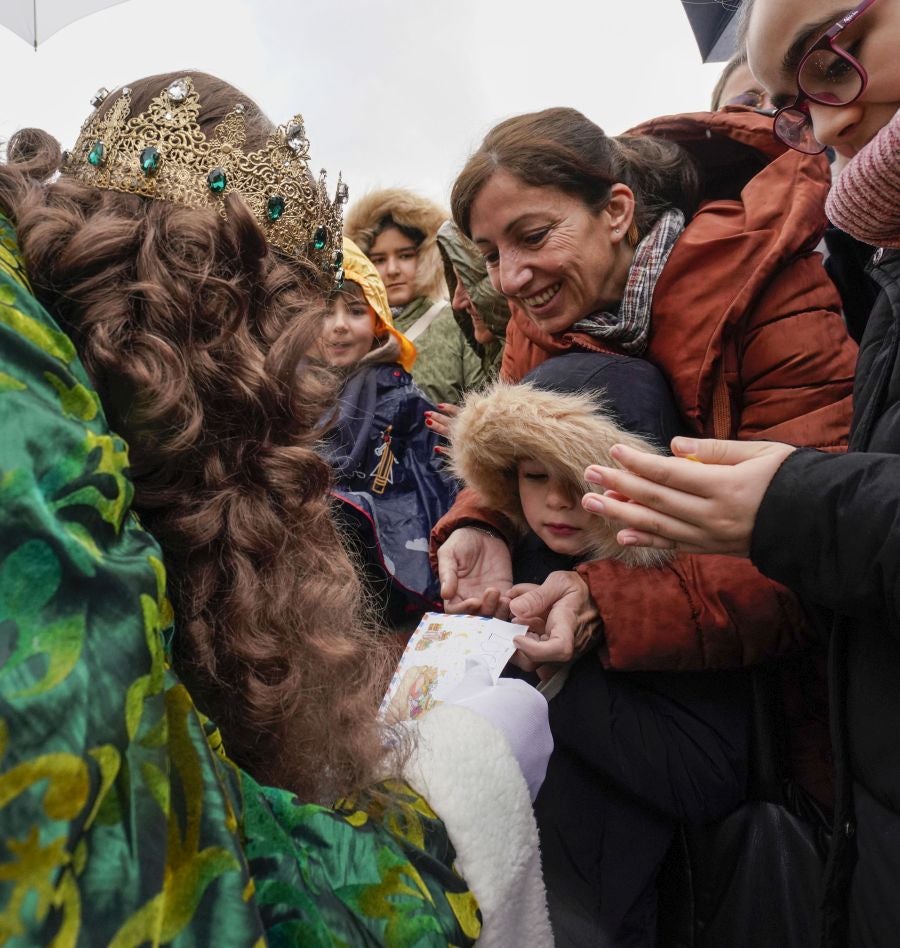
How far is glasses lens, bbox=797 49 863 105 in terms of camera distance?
4.19ft

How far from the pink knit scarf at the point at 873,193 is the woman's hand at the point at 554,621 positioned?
33.0 inches

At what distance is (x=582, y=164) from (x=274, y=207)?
4.44ft

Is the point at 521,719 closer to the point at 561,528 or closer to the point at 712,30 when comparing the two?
the point at 561,528

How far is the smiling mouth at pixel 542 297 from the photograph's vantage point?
2.13 m

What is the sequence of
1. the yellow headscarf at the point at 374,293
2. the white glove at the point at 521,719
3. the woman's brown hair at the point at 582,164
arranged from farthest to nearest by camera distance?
the yellow headscarf at the point at 374,293 < the woman's brown hair at the point at 582,164 < the white glove at the point at 521,719

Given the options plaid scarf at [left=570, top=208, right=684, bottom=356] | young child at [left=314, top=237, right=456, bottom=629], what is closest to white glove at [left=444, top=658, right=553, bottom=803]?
plaid scarf at [left=570, top=208, right=684, bottom=356]

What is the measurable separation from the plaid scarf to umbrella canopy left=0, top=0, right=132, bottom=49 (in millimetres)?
1590

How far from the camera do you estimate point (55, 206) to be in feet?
2.71

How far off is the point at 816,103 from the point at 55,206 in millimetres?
1219

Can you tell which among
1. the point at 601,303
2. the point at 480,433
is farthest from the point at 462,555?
the point at 601,303

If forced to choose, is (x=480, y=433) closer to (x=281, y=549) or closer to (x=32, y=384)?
(x=281, y=549)

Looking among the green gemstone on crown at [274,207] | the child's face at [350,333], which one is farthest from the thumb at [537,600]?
the child's face at [350,333]

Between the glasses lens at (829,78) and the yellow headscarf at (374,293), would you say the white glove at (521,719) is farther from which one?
the yellow headscarf at (374,293)

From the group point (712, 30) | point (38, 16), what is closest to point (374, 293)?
point (38, 16)
